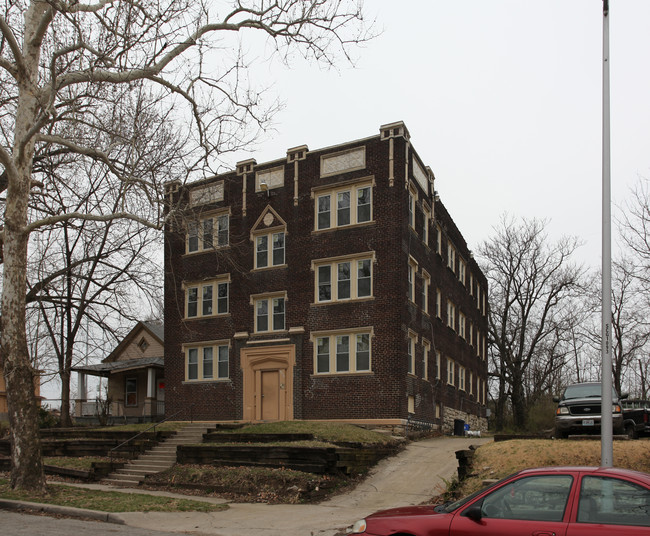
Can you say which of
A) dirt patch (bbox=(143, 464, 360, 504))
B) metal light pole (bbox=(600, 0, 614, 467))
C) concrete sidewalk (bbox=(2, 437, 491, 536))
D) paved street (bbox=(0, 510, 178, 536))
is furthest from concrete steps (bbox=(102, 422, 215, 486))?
metal light pole (bbox=(600, 0, 614, 467))

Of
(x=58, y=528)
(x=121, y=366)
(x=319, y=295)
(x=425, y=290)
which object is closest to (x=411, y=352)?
(x=425, y=290)

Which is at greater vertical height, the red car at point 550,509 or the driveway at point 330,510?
the red car at point 550,509

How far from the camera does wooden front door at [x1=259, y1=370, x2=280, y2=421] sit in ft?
89.0

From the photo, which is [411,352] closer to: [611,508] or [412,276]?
[412,276]

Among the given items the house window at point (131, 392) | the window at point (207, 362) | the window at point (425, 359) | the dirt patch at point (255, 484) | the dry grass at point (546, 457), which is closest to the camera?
the dry grass at point (546, 457)

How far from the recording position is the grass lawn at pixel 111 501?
1362 cm

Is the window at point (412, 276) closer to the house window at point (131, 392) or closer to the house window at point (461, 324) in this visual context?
the house window at point (461, 324)

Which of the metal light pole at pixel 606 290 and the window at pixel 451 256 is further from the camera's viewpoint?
the window at pixel 451 256

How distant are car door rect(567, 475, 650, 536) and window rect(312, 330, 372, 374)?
1840cm

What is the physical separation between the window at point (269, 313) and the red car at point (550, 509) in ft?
67.0

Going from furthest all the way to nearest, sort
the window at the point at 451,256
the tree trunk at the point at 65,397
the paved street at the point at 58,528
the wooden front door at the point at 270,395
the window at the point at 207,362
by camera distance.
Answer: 1. the window at the point at 451,256
2. the tree trunk at the point at 65,397
3. the window at the point at 207,362
4. the wooden front door at the point at 270,395
5. the paved street at the point at 58,528

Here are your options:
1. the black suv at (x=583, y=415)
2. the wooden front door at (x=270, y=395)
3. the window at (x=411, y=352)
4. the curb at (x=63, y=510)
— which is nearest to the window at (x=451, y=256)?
the window at (x=411, y=352)

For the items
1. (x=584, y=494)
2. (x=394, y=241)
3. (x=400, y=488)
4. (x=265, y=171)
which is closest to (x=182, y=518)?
(x=400, y=488)

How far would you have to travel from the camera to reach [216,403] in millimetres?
28844
